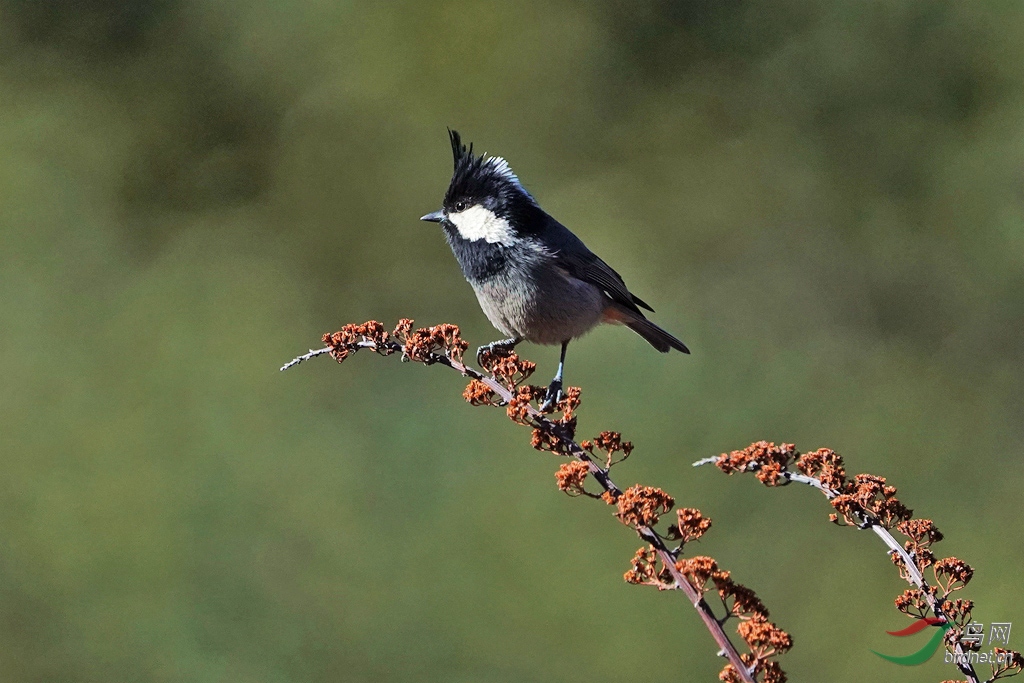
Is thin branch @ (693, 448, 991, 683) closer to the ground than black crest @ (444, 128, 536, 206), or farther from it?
closer to the ground

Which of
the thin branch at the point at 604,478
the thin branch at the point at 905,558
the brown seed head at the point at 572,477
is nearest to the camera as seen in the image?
the thin branch at the point at 604,478

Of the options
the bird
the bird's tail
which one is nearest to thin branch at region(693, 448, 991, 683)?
the bird

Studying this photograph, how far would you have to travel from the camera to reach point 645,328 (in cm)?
412

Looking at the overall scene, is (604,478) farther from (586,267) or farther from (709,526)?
(586,267)

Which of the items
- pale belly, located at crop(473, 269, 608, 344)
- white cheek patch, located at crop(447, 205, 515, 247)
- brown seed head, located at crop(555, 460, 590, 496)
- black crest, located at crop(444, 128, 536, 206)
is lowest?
brown seed head, located at crop(555, 460, 590, 496)

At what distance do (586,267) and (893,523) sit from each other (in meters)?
2.33

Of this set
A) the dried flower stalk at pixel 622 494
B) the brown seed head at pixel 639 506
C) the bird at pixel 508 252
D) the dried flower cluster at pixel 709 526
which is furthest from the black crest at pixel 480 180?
the brown seed head at pixel 639 506

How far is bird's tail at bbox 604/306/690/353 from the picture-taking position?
3996 millimetres

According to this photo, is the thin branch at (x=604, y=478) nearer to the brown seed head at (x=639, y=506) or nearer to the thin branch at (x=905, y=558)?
the brown seed head at (x=639, y=506)

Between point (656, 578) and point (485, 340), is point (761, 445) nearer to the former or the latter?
point (656, 578)

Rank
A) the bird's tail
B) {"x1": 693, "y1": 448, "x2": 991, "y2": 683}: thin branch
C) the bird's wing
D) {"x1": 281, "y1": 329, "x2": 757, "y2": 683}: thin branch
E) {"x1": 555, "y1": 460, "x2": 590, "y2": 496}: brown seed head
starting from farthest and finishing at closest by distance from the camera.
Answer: the bird's tail, the bird's wing, {"x1": 555, "y1": 460, "x2": 590, "y2": 496}: brown seed head, {"x1": 693, "y1": 448, "x2": 991, "y2": 683}: thin branch, {"x1": 281, "y1": 329, "x2": 757, "y2": 683}: thin branch

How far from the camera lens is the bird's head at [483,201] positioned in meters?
3.52

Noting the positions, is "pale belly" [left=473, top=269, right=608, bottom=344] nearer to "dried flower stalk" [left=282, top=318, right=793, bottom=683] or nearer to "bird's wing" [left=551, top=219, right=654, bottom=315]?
"bird's wing" [left=551, top=219, right=654, bottom=315]

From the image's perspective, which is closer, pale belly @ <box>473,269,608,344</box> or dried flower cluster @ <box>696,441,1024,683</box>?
dried flower cluster @ <box>696,441,1024,683</box>
